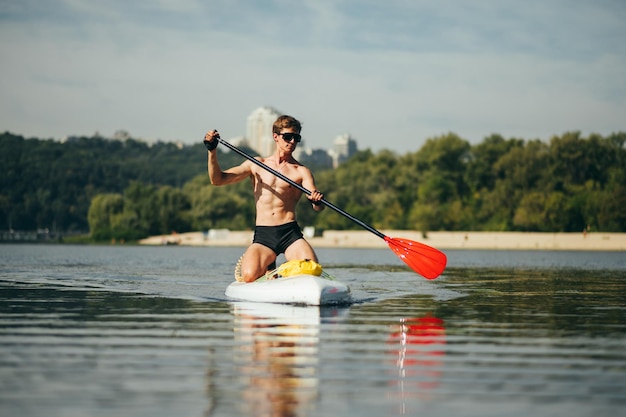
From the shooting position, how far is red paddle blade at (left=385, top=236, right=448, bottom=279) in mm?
14867

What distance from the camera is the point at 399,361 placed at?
730cm

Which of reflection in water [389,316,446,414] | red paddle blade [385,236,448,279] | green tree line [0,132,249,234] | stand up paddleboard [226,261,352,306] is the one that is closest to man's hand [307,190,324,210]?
stand up paddleboard [226,261,352,306]

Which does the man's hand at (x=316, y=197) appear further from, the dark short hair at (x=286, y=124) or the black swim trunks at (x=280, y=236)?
the dark short hair at (x=286, y=124)

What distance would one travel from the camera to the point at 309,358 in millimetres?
7379

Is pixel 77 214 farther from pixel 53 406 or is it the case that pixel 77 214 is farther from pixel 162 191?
pixel 53 406

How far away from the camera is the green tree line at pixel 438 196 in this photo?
8488cm

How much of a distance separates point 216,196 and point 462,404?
106734 mm

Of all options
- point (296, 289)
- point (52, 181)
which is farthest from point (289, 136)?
point (52, 181)

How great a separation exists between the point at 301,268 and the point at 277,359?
548 cm

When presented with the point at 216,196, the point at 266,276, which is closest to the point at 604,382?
the point at 266,276

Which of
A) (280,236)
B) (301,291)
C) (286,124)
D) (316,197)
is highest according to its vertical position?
(286,124)

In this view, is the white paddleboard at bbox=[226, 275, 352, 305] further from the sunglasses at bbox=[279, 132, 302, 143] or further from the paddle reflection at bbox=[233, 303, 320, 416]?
the sunglasses at bbox=[279, 132, 302, 143]

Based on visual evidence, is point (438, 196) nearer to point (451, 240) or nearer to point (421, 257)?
point (451, 240)

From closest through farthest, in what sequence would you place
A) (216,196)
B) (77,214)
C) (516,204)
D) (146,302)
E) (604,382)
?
1. (604,382)
2. (146,302)
3. (516,204)
4. (216,196)
5. (77,214)
